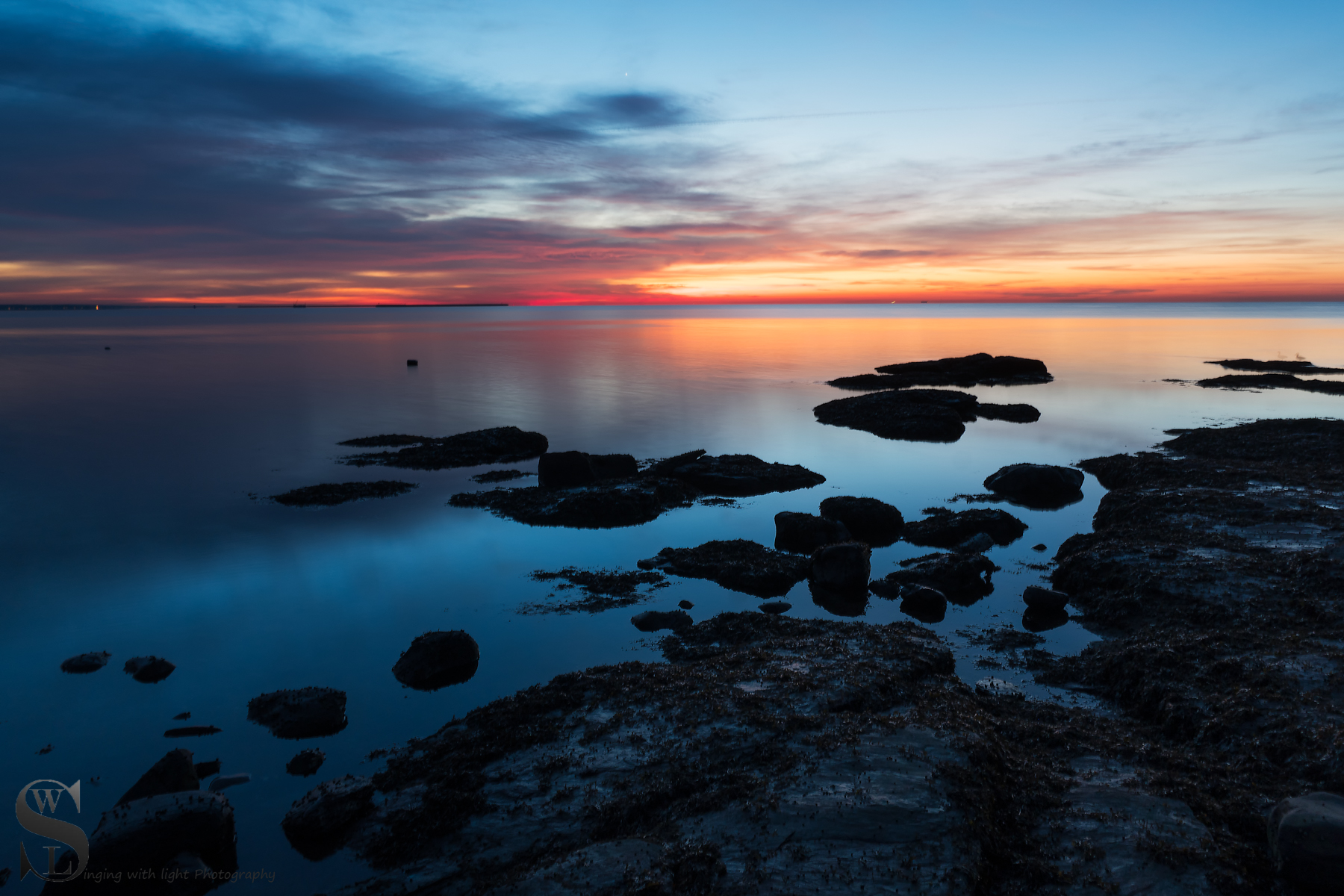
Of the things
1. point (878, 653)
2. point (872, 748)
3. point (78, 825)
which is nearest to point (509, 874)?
point (872, 748)

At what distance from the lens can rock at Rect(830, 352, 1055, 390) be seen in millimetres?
65625

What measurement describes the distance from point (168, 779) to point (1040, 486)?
28.1m

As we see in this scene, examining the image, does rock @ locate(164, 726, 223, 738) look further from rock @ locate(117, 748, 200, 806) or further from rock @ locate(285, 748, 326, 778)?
rock @ locate(285, 748, 326, 778)

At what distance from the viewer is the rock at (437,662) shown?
13830mm

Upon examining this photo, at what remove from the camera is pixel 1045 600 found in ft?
54.5

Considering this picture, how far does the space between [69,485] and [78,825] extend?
2586cm

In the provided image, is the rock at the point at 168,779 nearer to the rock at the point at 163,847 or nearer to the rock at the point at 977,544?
the rock at the point at 163,847

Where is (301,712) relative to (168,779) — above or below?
below

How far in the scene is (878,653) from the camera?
13.3 metres

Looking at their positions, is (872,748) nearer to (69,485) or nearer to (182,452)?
(69,485)

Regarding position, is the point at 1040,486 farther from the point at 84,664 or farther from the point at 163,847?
the point at 84,664

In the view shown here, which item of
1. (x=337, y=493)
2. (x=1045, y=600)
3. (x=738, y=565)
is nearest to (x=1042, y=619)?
(x=1045, y=600)

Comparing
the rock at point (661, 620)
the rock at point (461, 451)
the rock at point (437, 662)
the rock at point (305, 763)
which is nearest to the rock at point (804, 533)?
the rock at point (661, 620)

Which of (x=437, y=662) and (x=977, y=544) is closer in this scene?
(x=437, y=662)
